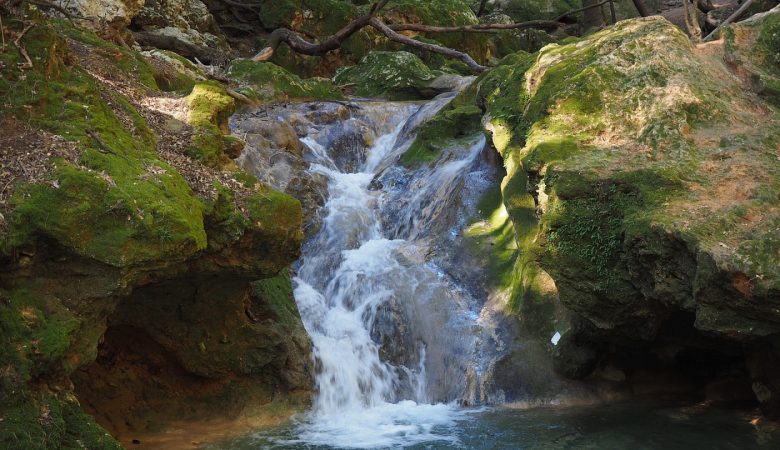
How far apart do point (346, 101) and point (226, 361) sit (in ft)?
30.1

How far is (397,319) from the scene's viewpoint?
10258 millimetres

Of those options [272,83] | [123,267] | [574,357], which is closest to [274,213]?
[123,267]

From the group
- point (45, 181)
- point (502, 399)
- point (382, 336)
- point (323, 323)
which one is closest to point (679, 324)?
point (502, 399)

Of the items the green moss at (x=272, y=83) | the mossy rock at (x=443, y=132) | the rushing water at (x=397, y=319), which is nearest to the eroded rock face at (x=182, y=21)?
the green moss at (x=272, y=83)

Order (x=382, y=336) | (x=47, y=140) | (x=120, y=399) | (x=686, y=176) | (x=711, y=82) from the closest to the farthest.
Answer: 1. (x=47, y=140)
2. (x=686, y=176)
3. (x=120, y=399)
4. (x=711, y=82)
5. (x=382, y=336)

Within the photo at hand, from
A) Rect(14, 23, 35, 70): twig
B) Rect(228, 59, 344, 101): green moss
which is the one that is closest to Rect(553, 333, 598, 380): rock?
Rect(14, 23, 35, 70): twig

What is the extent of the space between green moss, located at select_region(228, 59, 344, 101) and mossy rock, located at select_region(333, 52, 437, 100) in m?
1.30

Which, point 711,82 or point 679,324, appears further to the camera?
point 711,82

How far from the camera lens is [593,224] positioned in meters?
7.64

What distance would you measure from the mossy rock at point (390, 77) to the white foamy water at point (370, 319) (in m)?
5.18

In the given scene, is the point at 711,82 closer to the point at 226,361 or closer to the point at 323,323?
the point at 323,323

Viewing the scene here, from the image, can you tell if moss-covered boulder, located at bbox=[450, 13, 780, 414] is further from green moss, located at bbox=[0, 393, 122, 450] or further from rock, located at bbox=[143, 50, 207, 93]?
rock, located at bbox=[143, 50, 207, 93]

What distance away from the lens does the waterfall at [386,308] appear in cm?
876

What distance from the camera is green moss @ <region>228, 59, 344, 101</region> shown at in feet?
52.9
